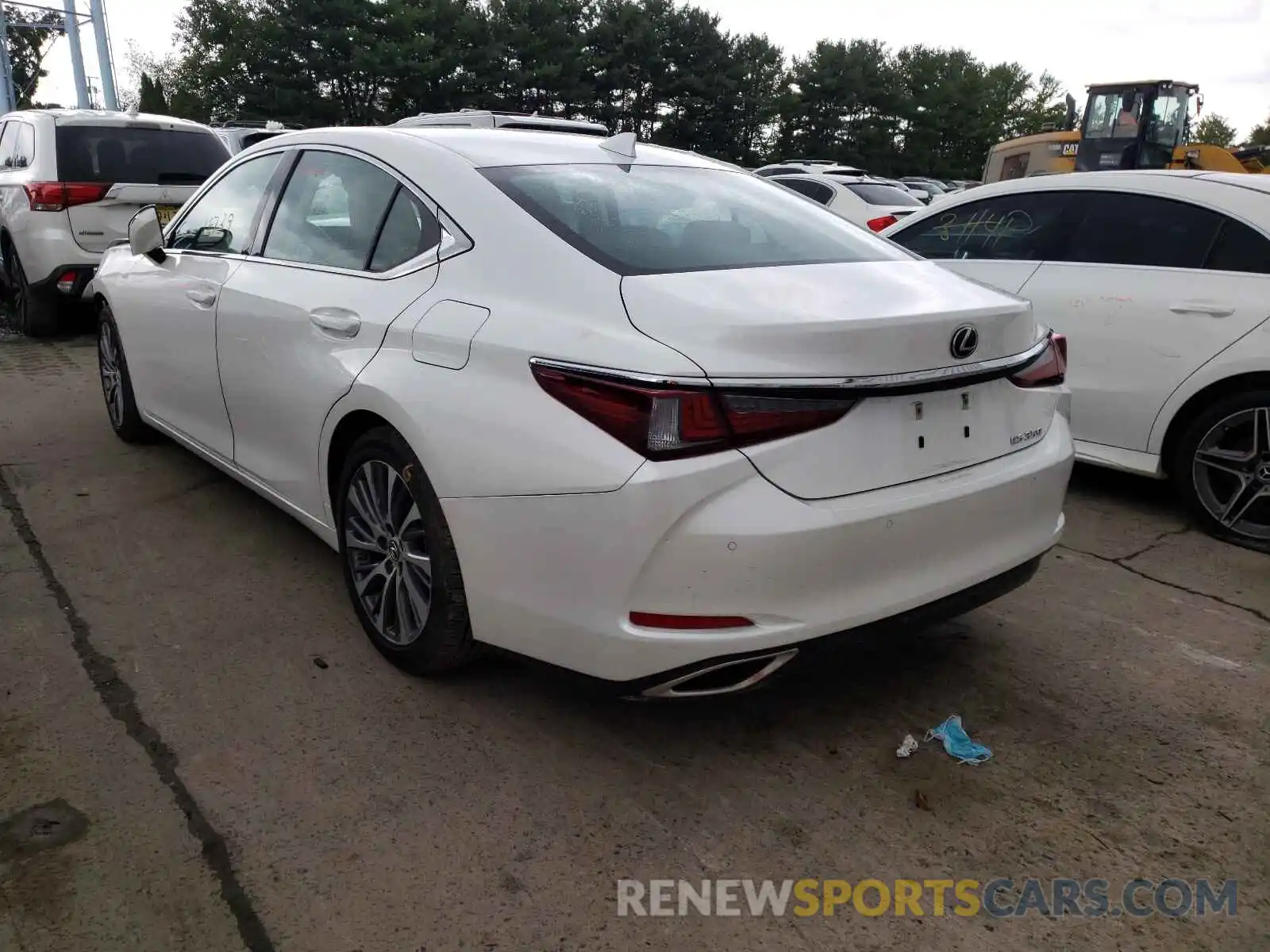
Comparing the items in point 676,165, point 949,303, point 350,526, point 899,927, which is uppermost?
point 676,165

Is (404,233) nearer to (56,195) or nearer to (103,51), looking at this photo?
(56,195)

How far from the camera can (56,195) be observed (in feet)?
25.6

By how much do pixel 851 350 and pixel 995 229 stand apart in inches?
130

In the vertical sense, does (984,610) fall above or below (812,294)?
below

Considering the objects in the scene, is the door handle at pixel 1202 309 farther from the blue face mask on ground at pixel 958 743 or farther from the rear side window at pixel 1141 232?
the blue face mask on ground at pixel 958 743

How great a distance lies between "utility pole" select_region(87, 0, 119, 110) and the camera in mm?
29219

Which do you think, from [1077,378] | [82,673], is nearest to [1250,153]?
[1077,378]

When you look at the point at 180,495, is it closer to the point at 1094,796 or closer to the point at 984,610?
the point at 984,610

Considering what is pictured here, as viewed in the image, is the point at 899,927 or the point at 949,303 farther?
→ the point at 949,303

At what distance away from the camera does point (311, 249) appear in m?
3.43

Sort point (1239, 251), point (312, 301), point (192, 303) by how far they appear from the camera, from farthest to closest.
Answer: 1. point (1239, 251)
2. point (192, 303)
3. point (312, 301)

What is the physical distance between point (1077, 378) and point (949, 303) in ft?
7.86

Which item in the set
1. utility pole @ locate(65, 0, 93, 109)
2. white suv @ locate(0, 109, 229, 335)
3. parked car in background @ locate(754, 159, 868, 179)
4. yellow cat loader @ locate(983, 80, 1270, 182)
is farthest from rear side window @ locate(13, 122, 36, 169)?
utility pole @ locate(65, 0, 93, 109)

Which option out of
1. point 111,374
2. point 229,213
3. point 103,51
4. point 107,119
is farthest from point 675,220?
point 103,51
